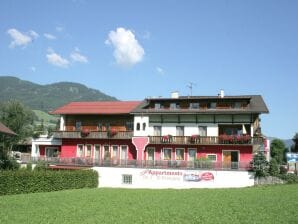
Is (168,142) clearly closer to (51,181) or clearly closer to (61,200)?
(51,181)

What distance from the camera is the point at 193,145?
39.2 metres

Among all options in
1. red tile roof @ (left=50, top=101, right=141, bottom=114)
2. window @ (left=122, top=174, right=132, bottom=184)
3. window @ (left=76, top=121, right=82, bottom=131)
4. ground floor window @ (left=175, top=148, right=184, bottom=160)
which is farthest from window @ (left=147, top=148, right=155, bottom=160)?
window @ (left=76, top=121, right=82, bottom=131)

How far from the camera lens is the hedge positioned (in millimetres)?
27734

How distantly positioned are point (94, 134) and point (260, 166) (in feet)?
58.7

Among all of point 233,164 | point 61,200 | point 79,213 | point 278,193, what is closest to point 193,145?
point 233,164

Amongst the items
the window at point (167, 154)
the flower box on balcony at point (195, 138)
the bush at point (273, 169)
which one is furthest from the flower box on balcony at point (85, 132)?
the bush at point (273, 169)

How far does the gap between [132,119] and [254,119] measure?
42.6 ft

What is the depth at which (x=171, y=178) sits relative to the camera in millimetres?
36250

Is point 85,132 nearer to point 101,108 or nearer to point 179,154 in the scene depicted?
point 101,108

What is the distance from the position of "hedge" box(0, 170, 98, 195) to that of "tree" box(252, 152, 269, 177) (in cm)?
1460

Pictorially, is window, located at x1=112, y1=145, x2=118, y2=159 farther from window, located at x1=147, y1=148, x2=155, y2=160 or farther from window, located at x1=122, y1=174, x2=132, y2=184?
A: window, located at x1=122, y1=174, x2=132, y2=184

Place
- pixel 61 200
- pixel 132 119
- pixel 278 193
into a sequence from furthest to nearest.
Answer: pixel 132 119, pixel 278 193, pixel 61 200

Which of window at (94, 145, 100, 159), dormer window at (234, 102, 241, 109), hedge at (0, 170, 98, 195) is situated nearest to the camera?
hedge at (0, 170, 98, 195)

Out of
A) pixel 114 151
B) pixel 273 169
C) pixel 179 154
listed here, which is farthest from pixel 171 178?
pixel 273 169
